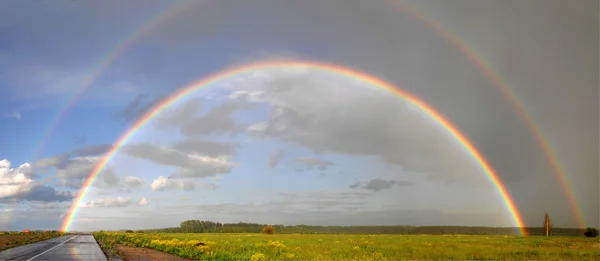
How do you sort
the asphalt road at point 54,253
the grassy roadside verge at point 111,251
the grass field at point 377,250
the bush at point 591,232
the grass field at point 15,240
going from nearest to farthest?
the grass field at point 377,250 < the asphalt road at point 54,253 < the grassy roadside verge at point 111,251 < the grass field at point 15,240 < the bush at point 591,232

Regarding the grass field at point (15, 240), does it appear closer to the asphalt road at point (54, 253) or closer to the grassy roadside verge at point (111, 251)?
the asphalt road at point (54, 253)

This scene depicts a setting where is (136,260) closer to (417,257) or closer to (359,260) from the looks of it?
(359,260)

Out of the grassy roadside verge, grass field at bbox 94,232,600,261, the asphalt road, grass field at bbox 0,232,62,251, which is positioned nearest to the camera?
grass field at bbox 94,232,600,261

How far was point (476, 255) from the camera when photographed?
40125 millimetres

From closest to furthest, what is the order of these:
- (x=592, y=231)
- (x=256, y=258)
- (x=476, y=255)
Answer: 1. (x=256, y=258)
2. (x=476, y=255)
3. (x=592, y=231)

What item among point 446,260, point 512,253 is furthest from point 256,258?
point 512,253

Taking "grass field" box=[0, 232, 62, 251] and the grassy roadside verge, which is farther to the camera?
"grass field" box=[0, 232, 62, 251]

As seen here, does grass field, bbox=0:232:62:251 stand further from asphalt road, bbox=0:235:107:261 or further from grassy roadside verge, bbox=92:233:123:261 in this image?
grassy roadside verge, bbox=92:233:123:261

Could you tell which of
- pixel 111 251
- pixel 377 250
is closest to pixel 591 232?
pixel 377 250

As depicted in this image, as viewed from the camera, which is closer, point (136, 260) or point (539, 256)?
point (136, 260)

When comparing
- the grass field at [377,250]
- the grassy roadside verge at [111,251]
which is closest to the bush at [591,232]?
the grass field at [377,250]

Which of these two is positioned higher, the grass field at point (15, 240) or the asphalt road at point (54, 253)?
the asphalt road at point (54, 253)

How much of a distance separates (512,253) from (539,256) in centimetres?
291

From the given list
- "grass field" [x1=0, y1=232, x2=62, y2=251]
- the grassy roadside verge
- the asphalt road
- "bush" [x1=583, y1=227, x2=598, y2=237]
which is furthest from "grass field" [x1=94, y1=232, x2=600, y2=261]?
"bush" [x1=583, y1=227, x2=598, y2=237]
